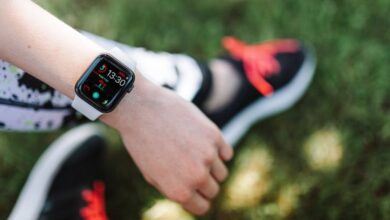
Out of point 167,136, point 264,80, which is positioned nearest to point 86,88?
point 167,136

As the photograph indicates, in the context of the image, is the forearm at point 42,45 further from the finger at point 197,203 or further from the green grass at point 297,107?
the green grass at point 297,107

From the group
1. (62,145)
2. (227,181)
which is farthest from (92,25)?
(227,181)

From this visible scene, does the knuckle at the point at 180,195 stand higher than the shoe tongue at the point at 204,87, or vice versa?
the shoe tongue at the point at 204,87

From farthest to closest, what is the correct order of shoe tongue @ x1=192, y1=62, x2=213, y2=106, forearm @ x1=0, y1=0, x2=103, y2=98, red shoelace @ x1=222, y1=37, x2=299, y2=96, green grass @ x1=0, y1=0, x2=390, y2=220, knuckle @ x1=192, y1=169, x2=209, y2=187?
red shoelace @ x1=222, y1=37, x2=299, y2=96 < green grass @ x1=0, y1=0, x2=390, y2=220 < shoe tongue @ x1=192, y1=62, x2=213, y2=106 < knuckle @ x1=192, y1=169, x2=209, y2=187 < forearm @ x1=0, y1=0, x2=103, y2=98

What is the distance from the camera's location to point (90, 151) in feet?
5.12

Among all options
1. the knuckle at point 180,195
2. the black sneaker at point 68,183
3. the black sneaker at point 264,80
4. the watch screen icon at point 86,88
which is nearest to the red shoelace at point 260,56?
the black sneaker at point 264,80

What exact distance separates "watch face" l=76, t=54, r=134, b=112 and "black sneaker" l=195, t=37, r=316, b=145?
586mm

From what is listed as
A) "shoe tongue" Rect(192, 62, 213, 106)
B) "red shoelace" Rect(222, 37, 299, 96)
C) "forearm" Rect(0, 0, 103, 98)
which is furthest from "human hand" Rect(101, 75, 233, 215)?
"red shoelace" Rect(222, 37, 299, 96)

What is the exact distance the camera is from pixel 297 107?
1.71m

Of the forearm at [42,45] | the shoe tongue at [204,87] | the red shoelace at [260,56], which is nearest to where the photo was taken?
the forearm at [42,45]

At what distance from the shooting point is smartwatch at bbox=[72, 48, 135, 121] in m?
0.99

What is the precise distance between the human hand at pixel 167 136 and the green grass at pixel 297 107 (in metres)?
0.51

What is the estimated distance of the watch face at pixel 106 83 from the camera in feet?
3.27

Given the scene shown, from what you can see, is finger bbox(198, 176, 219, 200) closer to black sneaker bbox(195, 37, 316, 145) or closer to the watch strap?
the watch strap
